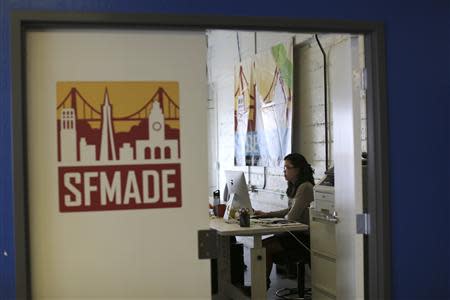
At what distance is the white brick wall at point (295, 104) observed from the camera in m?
5.04

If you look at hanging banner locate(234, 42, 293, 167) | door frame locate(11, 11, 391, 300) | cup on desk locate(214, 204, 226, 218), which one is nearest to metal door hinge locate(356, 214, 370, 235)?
door frame locate(11, 11, 391, 300)

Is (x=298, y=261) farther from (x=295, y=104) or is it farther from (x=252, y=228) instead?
(x=295, y=104)

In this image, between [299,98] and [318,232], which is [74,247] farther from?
[299,98]

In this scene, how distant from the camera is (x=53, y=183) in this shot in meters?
2.36

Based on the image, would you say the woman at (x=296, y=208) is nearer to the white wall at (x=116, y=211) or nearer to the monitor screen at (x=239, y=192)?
the monitor screen at (x=239, y=192)

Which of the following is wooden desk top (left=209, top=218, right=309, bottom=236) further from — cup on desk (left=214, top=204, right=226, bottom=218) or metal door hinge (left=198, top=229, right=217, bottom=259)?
metal door hinge (left=198, top=229, right=217, bottom=259)

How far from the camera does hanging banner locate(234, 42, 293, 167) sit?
5453 millimetres

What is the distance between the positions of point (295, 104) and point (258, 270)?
1.87 metres

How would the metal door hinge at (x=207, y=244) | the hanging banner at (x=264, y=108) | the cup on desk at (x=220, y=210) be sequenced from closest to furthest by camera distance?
the metal door hinge at (x=207, y=244) < the cup on desk at (x=220, y=210) < the hanging banner at (x=264, y=108)

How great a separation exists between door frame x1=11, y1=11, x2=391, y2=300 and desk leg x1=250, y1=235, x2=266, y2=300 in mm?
1538

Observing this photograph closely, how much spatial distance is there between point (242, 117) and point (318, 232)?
2.76 metres

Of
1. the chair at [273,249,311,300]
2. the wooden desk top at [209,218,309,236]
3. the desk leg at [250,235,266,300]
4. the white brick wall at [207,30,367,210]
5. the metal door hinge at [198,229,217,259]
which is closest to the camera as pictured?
the metal door hinge at [198,229,217,259]

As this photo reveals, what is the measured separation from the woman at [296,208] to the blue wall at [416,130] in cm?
196

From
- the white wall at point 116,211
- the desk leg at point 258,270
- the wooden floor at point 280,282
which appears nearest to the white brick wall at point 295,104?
the wooden floor at point 280,282
